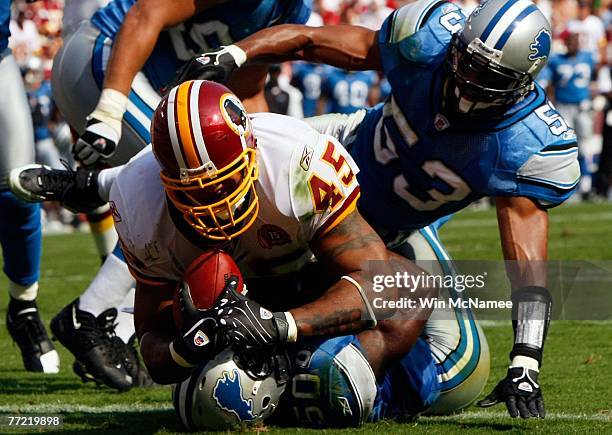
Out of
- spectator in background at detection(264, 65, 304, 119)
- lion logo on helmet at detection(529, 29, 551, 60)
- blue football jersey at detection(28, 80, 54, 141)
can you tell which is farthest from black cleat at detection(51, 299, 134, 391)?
blue football jersey at detection(28, 80, 54, 141)

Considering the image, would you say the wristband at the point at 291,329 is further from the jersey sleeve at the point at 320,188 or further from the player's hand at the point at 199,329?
the jersey sleeve at the point at 320,188

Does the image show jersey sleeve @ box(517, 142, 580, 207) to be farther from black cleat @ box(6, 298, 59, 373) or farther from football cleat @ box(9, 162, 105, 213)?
black cleat @ box(6, 298, 59, 373)

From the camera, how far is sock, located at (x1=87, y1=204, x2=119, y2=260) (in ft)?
17.3

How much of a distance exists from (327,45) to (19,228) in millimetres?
1567

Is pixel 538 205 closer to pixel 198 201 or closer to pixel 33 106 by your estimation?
pixel 198 201

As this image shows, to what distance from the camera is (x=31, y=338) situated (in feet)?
16.2

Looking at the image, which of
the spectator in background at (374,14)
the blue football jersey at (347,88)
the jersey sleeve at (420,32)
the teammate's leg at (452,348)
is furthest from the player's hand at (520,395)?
A: the spectator in background at (374,14)

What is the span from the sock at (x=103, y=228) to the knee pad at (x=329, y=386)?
6.61ft

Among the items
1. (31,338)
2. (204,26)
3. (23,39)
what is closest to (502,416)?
(204,26)

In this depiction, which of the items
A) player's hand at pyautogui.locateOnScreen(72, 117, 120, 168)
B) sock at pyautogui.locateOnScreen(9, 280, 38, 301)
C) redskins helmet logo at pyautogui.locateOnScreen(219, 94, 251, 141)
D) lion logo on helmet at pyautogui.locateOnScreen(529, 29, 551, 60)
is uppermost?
lion logo on helmet at pyautogui.locateOnScreen(529, 29, 551, 60)

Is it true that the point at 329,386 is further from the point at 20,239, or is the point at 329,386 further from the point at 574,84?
the point at 574,84

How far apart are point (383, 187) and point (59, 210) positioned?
1008 centimetres

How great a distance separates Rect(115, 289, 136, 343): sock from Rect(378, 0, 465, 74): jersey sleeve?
1368 mm

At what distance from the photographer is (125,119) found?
4.62 m
